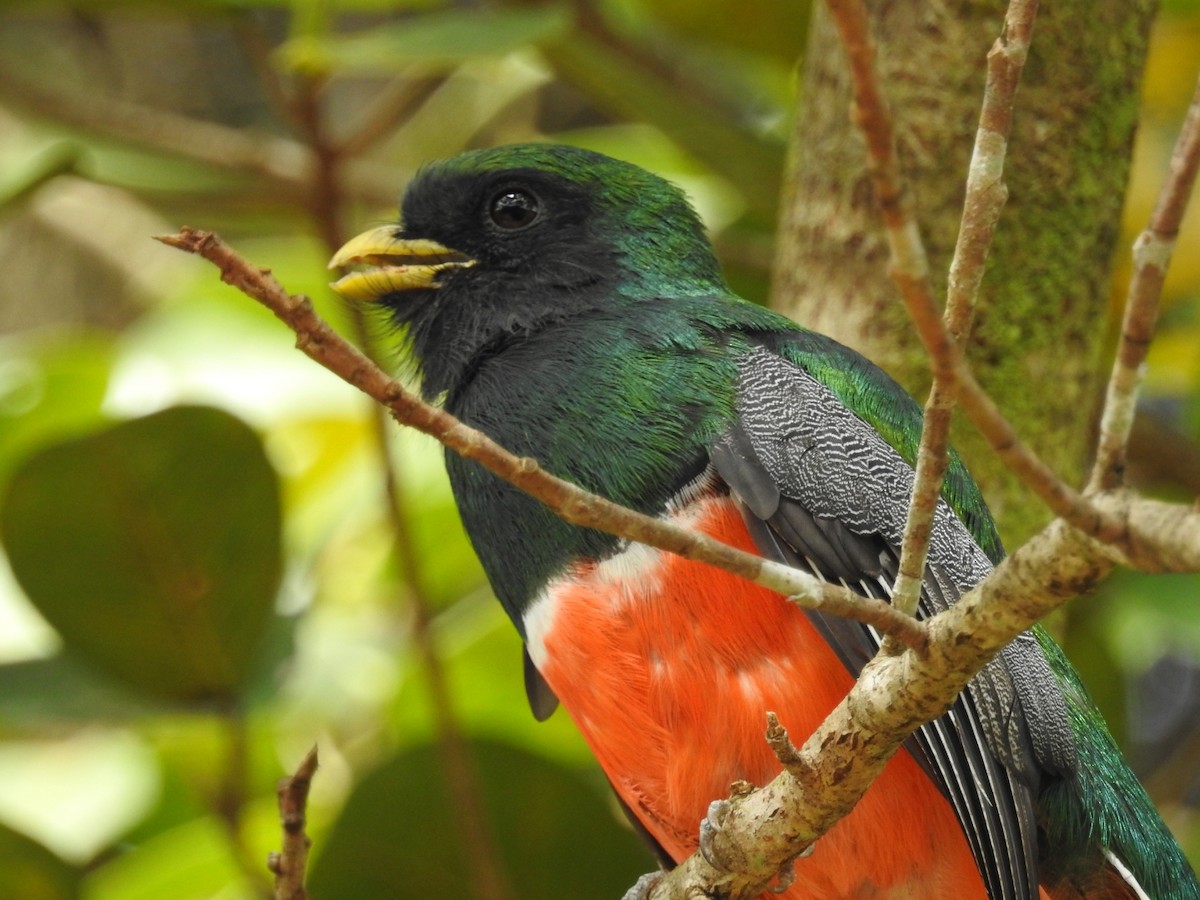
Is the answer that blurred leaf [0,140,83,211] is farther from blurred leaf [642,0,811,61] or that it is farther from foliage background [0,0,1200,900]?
blurred leaf [642,0,811,61]

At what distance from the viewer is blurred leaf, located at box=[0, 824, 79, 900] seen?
11.3 feet

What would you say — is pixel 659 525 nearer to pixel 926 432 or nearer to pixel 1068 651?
pixel 926 432

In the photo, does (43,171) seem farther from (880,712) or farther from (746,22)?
(880,712)

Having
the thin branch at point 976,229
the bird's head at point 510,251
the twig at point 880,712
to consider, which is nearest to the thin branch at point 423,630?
the bird's head at point 510,251

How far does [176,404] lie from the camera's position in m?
3.32

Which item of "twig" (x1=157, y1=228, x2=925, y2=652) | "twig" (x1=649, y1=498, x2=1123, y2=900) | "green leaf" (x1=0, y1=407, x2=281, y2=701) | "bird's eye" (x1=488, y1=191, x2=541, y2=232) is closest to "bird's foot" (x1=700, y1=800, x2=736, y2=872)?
"twig" (x1=649, y1=498, x2=1123, y2=900)

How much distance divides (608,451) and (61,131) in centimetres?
287

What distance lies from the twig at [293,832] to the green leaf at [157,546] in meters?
1.33

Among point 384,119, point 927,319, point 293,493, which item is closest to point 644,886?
point 927,319

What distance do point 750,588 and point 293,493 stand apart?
9.16ft

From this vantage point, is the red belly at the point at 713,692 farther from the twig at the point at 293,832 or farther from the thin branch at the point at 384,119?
the thin branch at the point at 384,119

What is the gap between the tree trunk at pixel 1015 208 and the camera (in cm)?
313

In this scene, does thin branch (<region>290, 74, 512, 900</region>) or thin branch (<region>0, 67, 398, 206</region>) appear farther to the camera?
thin branch (<region>0, 67, 398, 206</region>)

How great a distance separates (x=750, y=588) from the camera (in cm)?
247
